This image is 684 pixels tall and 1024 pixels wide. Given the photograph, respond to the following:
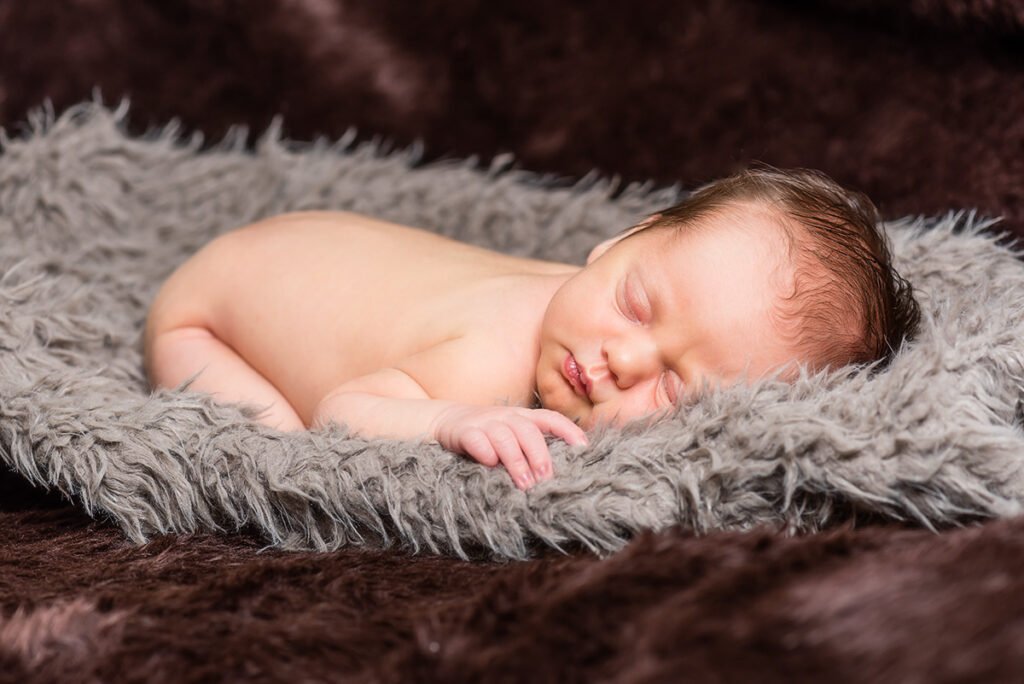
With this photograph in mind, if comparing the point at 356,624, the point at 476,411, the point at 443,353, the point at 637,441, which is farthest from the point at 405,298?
the point at 356,624

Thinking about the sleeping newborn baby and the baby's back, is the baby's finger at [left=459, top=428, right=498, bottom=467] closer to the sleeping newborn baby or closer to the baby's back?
the sleeping newborn baby

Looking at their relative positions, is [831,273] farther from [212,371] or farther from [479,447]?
[212,371]

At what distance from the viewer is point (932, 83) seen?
5.74 feet

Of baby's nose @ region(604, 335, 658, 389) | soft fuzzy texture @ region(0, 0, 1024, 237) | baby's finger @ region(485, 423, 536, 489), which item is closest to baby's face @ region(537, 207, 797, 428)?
baby's nose @ region(604, 335, 658, 389)

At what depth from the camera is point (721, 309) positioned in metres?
1.25

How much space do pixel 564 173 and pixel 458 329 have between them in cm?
63

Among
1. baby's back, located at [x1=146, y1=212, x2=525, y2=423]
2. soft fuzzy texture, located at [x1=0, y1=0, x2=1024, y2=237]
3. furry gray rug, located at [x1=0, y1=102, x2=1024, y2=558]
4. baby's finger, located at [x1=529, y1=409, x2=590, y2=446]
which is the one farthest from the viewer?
soft fuzzy texture, located at [x1=0, y1=0, x2=1024, y2=237]

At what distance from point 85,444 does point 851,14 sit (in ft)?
4.31

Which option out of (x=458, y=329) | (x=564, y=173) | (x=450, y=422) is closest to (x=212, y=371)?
(x=458, y=329)

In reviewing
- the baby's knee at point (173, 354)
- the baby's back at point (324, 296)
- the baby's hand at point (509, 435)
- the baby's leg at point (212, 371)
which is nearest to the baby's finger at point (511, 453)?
the baby's hand at point (509, 435)

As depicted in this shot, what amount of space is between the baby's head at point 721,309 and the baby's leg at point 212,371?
41 cm

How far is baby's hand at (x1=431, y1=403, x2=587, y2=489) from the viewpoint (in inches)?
46.1

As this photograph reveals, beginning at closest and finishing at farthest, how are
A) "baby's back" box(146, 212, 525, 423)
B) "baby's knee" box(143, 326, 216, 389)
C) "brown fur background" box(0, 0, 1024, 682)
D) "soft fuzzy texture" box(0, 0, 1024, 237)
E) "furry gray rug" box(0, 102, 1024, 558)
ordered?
"brown fur background" box(0, 0, 1024, 682) < "furry gray rug" box(0, 102, 1024, 558) < "baby's back" box(146, 212, 525, 423) < "baby's knee" box(143, 326, 216, 389) < "soft fuzzy texture" box(0, 0, 1024, 237)

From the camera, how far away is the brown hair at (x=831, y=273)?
1266 mm
